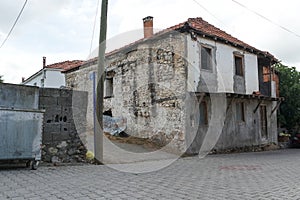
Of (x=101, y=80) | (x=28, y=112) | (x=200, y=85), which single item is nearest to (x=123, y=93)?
(x=200, y=85)

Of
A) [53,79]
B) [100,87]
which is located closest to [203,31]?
[100,87]

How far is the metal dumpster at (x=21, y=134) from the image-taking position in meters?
6.47

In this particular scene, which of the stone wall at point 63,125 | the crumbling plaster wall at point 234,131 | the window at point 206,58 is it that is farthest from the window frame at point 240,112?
the stone wall at point 63,125

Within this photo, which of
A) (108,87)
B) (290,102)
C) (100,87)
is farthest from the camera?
(290,102)

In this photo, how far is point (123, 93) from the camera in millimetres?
15211

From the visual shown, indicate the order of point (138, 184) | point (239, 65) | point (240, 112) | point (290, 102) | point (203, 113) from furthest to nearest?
point (290, 102), point (239, 65), point (240, 112), point (203, 113), point (138, 184)

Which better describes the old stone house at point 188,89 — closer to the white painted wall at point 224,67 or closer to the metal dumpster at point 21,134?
the white painted wall at point 224,67

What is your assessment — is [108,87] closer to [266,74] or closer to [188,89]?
[188,89]

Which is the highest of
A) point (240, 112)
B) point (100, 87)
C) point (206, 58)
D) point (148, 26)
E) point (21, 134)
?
point (148, 26)

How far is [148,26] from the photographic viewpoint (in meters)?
14.6

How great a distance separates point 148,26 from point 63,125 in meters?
8.07

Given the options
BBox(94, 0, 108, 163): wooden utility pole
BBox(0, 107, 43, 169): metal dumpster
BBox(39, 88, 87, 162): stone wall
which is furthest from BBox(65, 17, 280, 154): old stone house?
BBox(0, 107, 43, 169): metal dumpster

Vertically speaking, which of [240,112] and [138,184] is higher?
[240,112]

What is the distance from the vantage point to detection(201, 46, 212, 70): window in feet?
43.5
